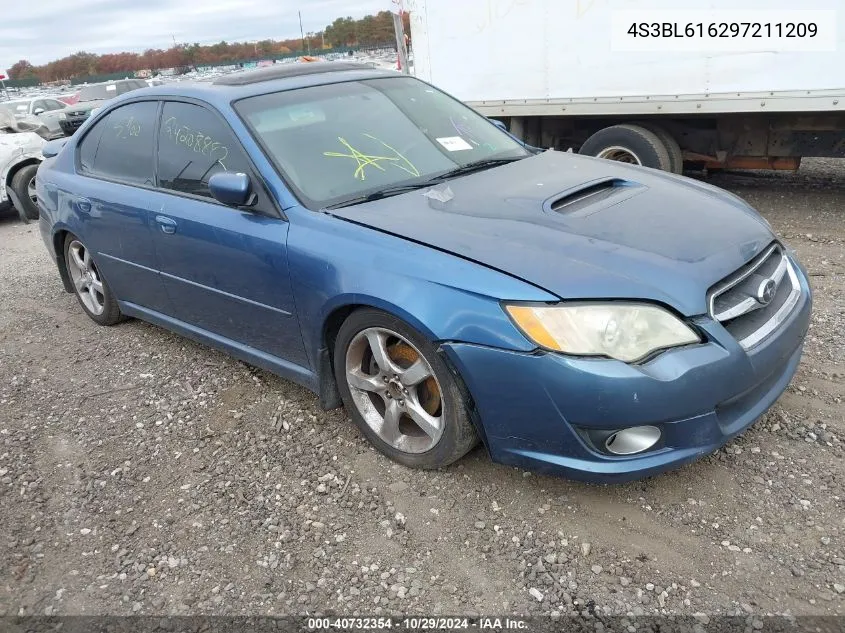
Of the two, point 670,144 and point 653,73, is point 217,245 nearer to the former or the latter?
point 653,73

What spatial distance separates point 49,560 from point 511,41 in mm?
6271

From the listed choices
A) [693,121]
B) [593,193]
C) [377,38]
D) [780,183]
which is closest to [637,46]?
[693,121]

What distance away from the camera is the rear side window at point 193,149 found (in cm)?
345

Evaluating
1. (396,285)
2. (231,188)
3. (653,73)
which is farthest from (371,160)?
(653,73)

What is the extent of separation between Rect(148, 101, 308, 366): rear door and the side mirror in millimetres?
82

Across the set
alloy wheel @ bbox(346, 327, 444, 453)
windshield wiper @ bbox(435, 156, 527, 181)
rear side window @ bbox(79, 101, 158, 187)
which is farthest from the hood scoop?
rear side window @ bbox(79, 101, 158, 187)

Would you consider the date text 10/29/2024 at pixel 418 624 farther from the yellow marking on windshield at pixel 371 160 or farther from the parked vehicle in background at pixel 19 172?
the parked vehicle in background at pixel 19 172

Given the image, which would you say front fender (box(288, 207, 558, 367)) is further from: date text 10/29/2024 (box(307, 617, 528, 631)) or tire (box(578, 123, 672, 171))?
tire (box(578, 123, 672, 171))

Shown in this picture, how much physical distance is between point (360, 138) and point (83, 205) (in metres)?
2.12

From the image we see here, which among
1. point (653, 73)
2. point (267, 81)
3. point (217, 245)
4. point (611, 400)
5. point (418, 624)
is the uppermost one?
point (267, 81)

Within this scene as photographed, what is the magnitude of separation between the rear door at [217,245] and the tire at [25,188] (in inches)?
272

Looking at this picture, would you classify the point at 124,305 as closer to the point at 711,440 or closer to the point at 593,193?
the point at 593,193

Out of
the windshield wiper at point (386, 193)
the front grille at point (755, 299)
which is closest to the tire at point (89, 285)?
the windshield wiper at point (386, 193)

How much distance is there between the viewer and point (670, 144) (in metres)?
6.88
